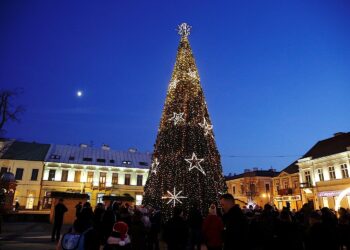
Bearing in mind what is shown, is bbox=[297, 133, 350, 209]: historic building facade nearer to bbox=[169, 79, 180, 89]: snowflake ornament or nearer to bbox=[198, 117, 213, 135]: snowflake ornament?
bbox=[198, 117, 213, 135]: snowflake ornament

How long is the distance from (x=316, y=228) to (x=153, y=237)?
727 cm

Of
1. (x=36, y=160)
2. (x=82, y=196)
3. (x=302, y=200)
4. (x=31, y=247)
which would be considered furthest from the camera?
(x=36, y=160)

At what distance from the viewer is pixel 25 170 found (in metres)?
42.8

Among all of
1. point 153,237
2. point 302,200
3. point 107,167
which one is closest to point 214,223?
point 153,237

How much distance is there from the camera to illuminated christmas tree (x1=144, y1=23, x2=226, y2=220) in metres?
15.1

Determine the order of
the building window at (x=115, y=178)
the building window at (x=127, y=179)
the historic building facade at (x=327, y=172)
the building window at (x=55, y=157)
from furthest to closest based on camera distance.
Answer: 1. the building window at (x=127, y=179)
2. the building window at (x=115, y=178)
3. the building window at (x=55, y=157)
4. the historic building facade at (x=327, y=172)

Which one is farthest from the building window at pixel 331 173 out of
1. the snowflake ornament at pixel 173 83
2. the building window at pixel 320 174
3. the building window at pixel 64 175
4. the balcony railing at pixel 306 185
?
the building window at pixel 64 175

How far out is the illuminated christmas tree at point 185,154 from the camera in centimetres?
1510

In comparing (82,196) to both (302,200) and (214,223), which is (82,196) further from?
(302,200)

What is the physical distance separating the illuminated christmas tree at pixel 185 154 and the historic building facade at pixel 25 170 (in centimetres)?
3254

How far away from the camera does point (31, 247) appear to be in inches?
402

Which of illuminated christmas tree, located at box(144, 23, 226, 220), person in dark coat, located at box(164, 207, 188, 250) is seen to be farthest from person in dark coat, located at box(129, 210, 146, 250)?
illuminated christmas tree, located at box(144, 23, 226, 220)

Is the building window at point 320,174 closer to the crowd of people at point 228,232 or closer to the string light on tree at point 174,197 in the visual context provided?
the string light on tree at point 174,197

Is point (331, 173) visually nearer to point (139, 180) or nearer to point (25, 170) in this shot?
point (139, 180)
